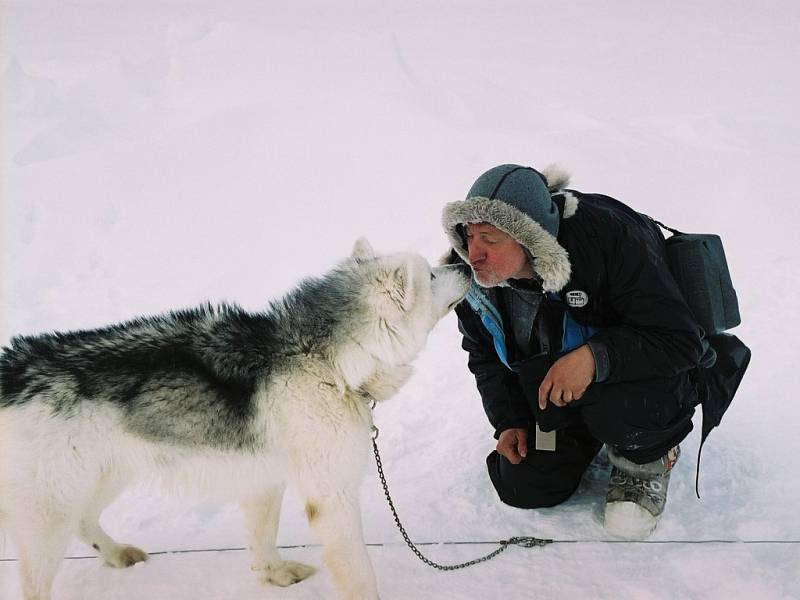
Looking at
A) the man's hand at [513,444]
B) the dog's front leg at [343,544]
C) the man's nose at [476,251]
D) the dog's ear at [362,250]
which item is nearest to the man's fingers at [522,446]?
the man's hand at [513,444]

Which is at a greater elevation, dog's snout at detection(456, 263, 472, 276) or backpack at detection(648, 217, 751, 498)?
dog's snout at detection(456, 263, 472, 276)

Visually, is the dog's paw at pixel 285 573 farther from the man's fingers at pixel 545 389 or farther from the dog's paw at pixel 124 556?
the man's fingers at pixel 545 389

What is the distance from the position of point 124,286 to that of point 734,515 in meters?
5.13

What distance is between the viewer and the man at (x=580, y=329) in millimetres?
2842

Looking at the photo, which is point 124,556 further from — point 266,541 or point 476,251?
point 476,251

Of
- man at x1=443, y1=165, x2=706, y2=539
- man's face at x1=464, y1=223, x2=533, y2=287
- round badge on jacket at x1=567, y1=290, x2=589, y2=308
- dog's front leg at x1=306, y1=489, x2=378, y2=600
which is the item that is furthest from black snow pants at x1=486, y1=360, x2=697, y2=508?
dog's front leg at x1=306, y1=489, x2=378, y2=600

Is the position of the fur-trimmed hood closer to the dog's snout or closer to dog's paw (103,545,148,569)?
the dog's snout

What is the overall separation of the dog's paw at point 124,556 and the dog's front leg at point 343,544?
942 millimetres

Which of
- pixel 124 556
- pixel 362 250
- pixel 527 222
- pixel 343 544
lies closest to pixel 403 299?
pixel 362 250

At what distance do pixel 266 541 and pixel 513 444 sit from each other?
135cm

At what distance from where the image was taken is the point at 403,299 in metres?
2.59

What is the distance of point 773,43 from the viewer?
9023 millimetres

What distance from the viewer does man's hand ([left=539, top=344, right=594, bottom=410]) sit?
2.85m

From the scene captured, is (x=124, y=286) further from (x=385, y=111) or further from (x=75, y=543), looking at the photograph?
(x=385, y=111)
